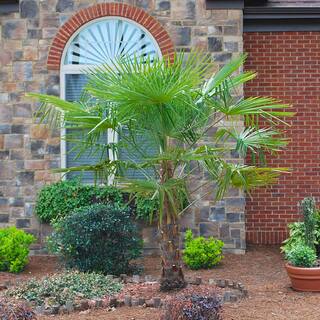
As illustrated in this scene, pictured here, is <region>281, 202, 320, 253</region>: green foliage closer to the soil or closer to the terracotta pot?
the soil

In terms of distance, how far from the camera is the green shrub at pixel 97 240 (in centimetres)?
894

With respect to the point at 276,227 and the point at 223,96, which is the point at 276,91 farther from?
the point at 223,96

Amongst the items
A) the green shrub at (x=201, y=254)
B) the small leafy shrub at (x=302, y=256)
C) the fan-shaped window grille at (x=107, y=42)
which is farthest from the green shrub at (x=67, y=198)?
the small leafy shrub at (x=302, y=256)

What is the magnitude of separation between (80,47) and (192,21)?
5.96ft

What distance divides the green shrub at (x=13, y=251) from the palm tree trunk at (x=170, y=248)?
9.44 ft

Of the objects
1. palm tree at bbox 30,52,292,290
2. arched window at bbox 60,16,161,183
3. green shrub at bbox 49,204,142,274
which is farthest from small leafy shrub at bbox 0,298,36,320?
arched window at bbox 60,16,161,183

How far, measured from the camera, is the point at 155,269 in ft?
32.2

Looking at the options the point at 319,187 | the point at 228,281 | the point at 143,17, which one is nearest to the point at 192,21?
the point at 143,17

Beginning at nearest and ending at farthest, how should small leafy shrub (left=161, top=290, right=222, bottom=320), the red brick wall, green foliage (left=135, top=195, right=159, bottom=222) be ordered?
small leafy shrub (left=161, top=290, right=222, bottom=320)
green foliage (left=135, top=195, right=159, bottom=222)
the red brick wall

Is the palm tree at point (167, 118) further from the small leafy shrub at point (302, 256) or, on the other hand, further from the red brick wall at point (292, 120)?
the red brick wall at point (292, 120)

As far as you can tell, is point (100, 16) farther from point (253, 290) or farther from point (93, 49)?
point (253, 290)

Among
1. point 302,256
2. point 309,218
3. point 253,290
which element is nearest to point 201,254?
point 253,290

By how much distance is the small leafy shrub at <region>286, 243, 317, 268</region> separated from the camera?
26.7 ft

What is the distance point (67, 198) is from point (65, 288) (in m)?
2.83
